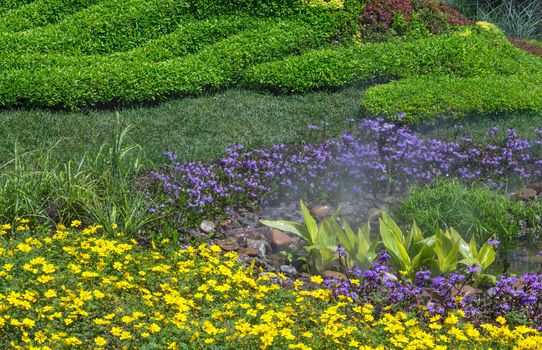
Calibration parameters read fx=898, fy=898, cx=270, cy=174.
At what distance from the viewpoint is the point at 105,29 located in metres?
12.7

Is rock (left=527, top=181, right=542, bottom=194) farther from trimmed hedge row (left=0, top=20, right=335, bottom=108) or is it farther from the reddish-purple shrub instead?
the reddish-purple shrub

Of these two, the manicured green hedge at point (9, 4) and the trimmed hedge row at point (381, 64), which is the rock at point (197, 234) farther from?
the manicured green hedge at point (9, 4)

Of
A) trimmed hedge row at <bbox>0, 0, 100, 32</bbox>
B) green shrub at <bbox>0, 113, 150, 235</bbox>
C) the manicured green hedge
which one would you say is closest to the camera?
green shrub at <bbox>0, 113, 150, 235</bbox>

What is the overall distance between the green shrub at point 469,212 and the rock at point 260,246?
4.25 feet

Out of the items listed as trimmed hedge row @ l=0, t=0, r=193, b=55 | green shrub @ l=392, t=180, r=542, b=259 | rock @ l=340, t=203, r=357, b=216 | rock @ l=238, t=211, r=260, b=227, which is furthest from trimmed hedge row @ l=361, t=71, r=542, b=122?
trimmed hedge row @ l=0, t=0, r=193, b=55

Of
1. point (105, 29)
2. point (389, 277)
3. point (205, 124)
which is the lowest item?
point (205, 124)

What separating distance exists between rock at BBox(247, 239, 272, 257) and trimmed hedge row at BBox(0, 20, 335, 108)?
4.07 meters

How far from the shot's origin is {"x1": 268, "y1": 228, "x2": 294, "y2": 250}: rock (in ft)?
24.4

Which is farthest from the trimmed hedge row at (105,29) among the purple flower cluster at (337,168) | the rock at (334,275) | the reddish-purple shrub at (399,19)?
the rock at (334,275)

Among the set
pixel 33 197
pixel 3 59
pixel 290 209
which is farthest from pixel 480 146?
pixel 3 59

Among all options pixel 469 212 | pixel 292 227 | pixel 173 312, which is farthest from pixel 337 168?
pixel 173 312

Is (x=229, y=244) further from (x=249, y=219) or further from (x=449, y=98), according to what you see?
(x=449, y=98)

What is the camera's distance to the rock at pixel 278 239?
745 cm

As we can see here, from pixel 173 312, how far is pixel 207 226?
93.8 inches
